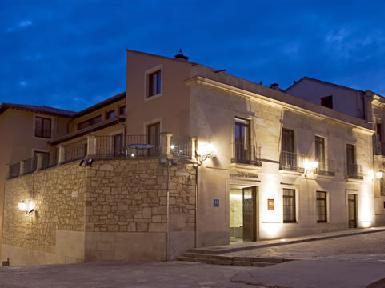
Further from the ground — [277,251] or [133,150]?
[133,150]

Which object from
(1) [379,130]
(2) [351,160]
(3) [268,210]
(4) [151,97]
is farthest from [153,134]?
(1) [379,130]

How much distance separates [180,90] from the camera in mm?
15828

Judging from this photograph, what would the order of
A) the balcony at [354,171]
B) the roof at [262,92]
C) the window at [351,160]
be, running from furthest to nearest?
the window at [351,160]
the balcony at [354,171]
the roof at [262,92]

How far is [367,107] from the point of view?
24.3 m

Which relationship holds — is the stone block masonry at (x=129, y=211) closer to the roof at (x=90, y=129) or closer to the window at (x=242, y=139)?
the window at (x=242, y=139)

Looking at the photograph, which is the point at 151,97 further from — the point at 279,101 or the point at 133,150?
the point at 279,101

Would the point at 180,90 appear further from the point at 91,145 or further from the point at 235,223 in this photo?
the point at 235,223

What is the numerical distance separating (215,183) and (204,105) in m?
2.72

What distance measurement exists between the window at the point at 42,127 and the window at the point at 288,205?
14.2 m

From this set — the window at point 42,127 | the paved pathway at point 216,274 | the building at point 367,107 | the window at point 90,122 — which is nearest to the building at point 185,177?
the building at point 367,107

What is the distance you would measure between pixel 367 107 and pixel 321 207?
6944 mm

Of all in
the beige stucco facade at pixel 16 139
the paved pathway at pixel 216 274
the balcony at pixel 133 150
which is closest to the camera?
the paved pathway at pixel 216 274

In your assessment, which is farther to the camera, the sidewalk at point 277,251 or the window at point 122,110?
the window at point 122,110

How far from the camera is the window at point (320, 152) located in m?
20.9
